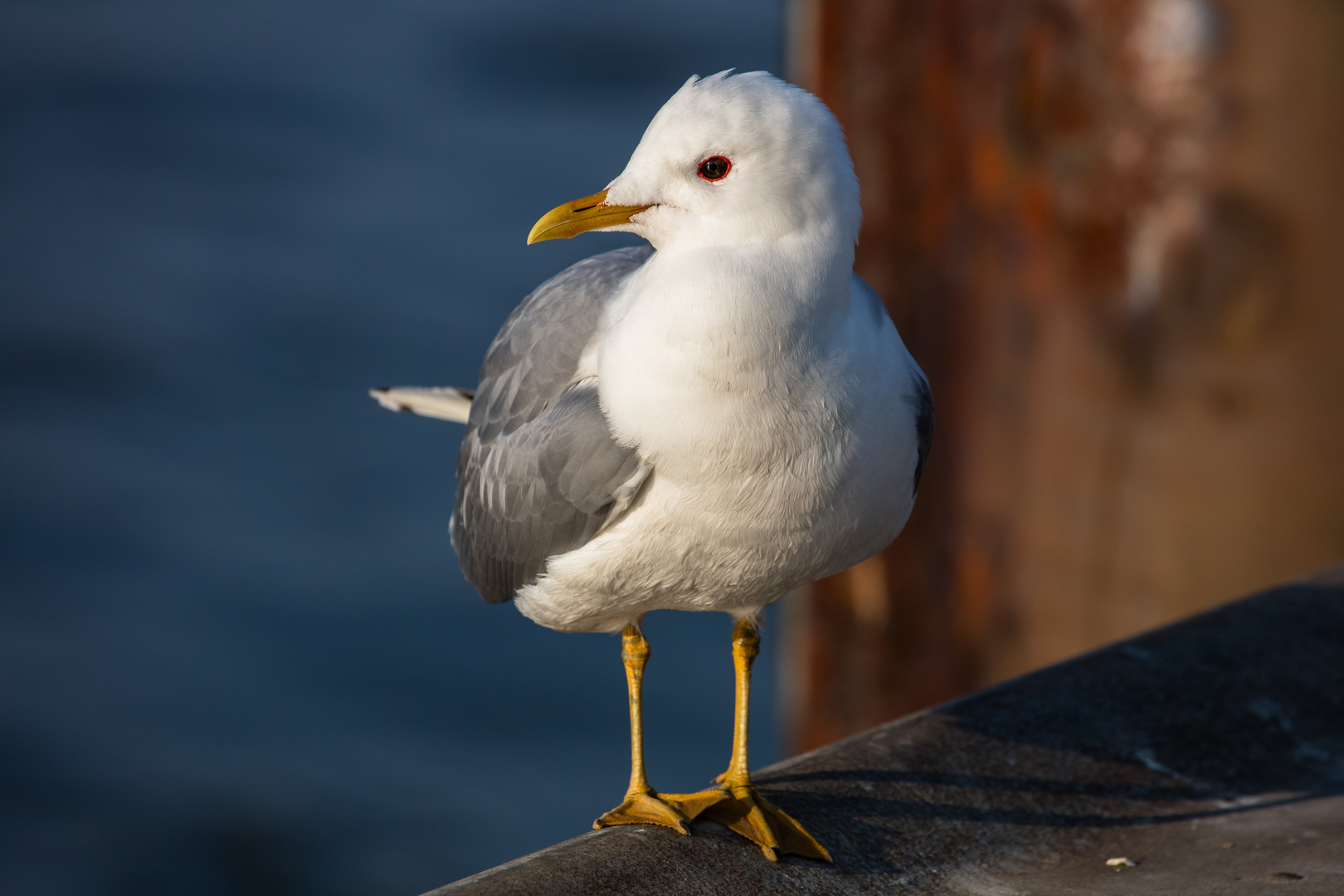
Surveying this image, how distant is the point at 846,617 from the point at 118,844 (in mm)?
6138

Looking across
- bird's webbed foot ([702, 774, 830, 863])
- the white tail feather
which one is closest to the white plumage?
bird's webbed foot ([702, 774, 830, 863])

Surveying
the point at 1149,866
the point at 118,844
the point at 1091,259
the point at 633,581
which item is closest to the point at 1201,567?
the point at 1091,259

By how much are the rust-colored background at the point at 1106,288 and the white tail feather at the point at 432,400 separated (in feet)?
7.44

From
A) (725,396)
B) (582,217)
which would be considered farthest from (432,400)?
(725,396)

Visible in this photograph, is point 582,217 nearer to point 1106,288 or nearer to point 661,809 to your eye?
point 661,809

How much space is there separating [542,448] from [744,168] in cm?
74

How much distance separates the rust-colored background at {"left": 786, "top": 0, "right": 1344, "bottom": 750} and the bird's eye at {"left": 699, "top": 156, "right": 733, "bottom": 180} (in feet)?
8.38

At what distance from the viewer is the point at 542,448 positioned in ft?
10.0

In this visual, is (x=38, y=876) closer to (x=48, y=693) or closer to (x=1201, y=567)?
(x=48, y=693)

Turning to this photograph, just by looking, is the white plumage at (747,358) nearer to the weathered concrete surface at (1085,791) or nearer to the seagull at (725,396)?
the seagull at (725,396)

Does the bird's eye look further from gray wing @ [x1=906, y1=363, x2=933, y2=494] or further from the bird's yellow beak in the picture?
gray wing @ [x1=906, y1=363, x2=933, y2=494]

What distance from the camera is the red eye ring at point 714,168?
2.71 meters

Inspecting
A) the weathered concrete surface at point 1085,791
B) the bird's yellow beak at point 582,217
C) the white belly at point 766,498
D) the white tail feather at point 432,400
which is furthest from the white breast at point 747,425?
the white tail feather at point 432,400

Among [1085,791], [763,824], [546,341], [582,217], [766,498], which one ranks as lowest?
[1085,791]
